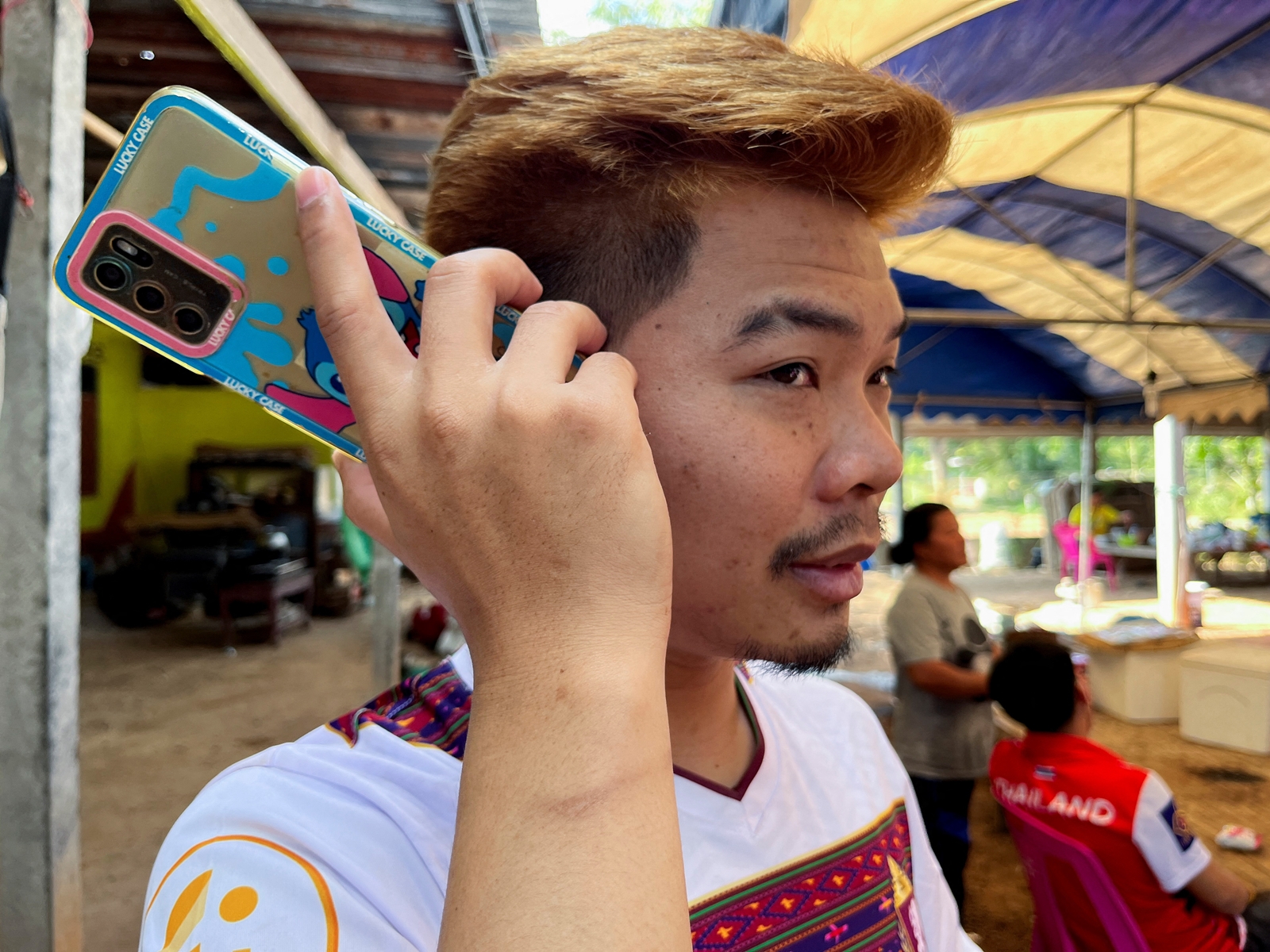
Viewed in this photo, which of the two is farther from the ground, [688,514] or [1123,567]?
[688,514]

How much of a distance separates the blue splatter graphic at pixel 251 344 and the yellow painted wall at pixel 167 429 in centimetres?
1083

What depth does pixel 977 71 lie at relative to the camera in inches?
151

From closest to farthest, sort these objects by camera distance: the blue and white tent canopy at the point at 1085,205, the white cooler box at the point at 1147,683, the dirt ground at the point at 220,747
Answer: the dirt ground at the point at 220,747 → the blue and white tent canopy at the point at 1085,205 → the white cooler box at the point at 1147,683

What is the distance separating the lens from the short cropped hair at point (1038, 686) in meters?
2.36

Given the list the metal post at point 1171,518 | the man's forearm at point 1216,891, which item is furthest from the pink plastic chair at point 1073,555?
the man's forearm at point 1216,891

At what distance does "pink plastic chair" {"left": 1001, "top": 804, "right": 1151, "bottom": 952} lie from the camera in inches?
80.3

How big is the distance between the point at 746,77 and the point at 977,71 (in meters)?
3.71

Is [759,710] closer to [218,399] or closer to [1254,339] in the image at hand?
[1254,339]

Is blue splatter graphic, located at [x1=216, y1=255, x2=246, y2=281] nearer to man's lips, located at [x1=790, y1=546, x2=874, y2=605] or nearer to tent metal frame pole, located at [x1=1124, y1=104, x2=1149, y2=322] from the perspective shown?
man's lips, located at [x1=790, y1=546, x2=874, y2=605]

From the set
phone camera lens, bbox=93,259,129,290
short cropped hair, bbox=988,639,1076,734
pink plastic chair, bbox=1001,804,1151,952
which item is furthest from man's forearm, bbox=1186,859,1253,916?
Answer: phone camera lens, bbox=93,259,129,290

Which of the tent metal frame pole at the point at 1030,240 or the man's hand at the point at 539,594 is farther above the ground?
the tent metal frame pole at the point at 1030,240

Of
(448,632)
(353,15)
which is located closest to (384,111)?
(353,15)

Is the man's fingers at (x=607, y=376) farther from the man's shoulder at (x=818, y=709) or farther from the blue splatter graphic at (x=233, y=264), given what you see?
the man's shoulder at (x=818, y=709)

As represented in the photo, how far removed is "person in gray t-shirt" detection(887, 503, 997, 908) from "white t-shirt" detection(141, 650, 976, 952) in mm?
1874
